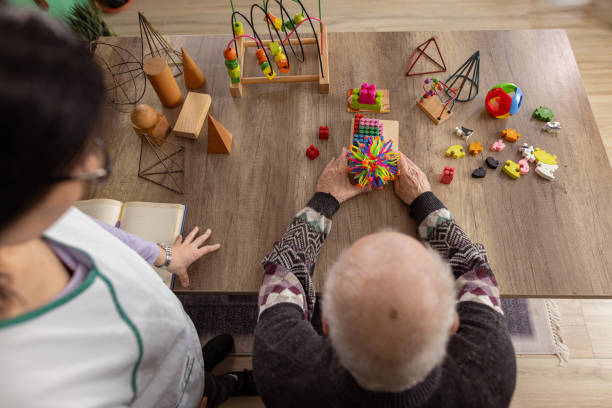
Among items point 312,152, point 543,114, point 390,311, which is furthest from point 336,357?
point 543,114

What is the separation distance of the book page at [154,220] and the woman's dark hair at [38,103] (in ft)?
2.33

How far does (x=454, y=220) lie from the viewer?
1.07m

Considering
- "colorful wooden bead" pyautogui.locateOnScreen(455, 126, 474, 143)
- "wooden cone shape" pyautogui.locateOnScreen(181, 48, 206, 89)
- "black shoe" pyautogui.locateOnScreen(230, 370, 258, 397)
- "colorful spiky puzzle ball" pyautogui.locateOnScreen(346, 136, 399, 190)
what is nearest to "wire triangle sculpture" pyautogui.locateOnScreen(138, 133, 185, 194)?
"wooden cone shape" pyautogui.locateOnScreen(181, 48, 206, 89)

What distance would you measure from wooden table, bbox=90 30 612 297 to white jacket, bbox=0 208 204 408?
0.87ft

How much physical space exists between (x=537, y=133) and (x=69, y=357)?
4.79ft

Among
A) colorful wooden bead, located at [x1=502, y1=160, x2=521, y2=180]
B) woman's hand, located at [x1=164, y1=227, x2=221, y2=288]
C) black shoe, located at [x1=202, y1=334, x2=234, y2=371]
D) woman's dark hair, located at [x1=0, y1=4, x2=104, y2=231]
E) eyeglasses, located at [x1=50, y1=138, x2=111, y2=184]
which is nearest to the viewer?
woman's dark hair, located at [x1=0, y1=4, x2=104, y2=231]

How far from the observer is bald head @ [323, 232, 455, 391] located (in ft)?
1.84

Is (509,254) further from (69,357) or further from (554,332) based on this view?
(69,357)

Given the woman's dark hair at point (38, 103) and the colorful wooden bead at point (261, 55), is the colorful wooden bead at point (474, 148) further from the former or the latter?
the woman's dark hair at point (38, 103)

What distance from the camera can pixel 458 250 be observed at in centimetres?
101

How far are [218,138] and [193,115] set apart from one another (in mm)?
177

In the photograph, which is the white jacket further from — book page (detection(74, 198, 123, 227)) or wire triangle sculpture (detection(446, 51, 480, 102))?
wire triangle sculpture (detection(446, 51, 480, 102))

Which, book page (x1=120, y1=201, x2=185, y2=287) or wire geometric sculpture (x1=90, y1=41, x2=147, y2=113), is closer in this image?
book page (x1=120, y1=201, x2=185, y2=287)

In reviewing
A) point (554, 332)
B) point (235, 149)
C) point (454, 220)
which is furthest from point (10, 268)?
point (554, 332)
